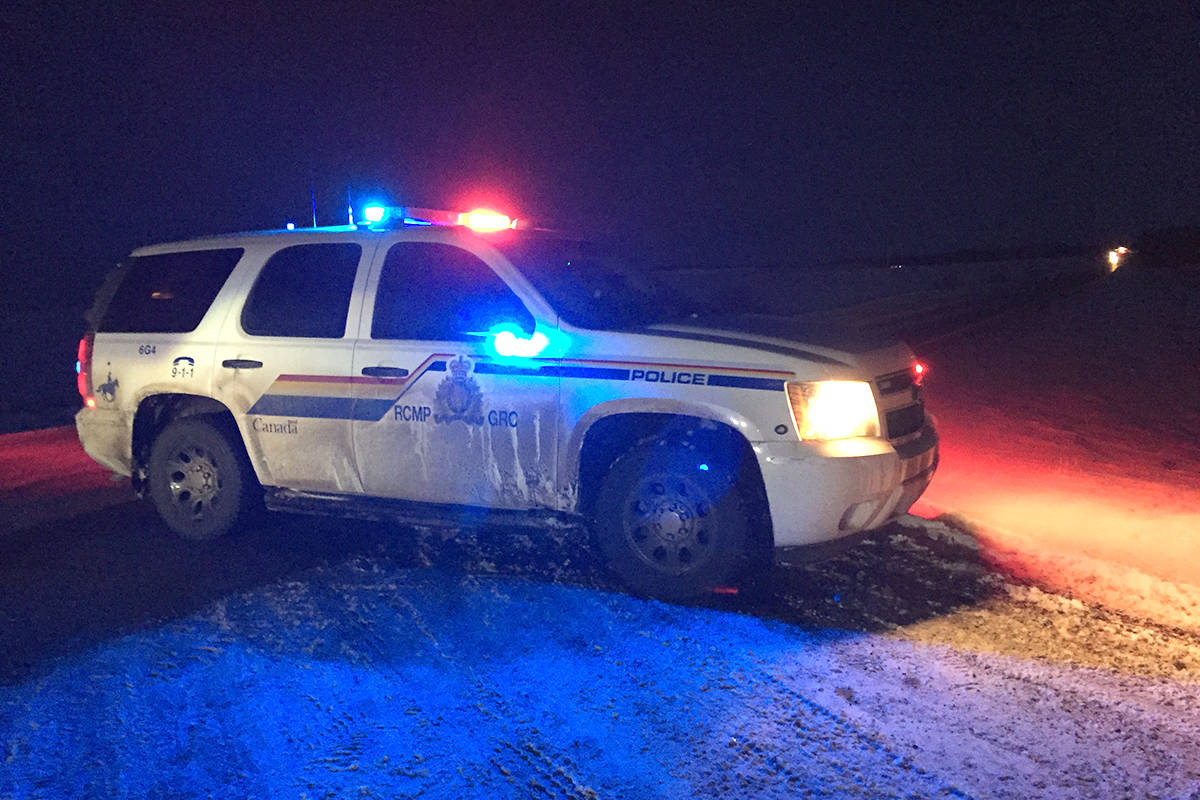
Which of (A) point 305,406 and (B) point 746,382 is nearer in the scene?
(B) point 746,382

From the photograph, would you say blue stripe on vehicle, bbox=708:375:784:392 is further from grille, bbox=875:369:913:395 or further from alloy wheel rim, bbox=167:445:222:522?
alloy wheel rim, bbox=167:445:222:522

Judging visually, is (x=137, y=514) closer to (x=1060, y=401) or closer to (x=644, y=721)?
(x=644, y=721)

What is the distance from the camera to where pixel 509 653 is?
13.6 feet

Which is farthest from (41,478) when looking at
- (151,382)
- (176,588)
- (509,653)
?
(509,653)

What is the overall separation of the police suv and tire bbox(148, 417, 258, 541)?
1 centimetres

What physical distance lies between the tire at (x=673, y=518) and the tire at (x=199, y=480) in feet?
7.78

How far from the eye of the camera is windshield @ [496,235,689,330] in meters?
4.92

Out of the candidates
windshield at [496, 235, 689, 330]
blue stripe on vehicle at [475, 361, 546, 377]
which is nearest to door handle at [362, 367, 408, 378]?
blue stripe on vehicle at [475, 361, 546, 377]

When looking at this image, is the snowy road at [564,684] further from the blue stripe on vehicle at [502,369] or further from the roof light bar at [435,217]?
the roof light bar at [435,217]

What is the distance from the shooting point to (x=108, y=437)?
19.8ft

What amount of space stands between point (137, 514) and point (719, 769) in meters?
5.17

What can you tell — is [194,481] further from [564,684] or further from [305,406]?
[564,684]

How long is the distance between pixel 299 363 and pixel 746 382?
101 inches

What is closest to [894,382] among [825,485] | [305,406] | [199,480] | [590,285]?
[825,485]
